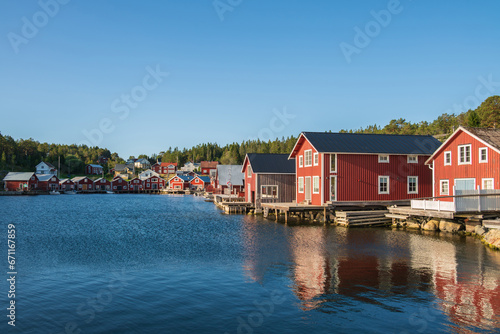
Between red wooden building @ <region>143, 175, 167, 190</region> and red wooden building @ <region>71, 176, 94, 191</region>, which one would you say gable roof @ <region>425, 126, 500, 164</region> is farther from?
red wooden building @ <region>71, 176, 94, 191</region>

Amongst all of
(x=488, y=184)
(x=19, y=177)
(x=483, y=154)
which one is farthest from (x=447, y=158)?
(x=19, y=177)

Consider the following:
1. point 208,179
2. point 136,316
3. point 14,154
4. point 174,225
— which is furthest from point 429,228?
point 14,154

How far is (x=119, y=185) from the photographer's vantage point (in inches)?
Answer: 5463

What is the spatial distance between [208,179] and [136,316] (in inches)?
4754

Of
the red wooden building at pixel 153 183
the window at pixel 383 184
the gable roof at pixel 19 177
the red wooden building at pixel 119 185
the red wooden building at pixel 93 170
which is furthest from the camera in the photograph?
the red wooden building at pixel 93 170

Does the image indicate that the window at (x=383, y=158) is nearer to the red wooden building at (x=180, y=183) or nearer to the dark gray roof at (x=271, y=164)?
the dark gray roof at (x=271, y=164)

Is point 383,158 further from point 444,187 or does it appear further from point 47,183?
point 47,183

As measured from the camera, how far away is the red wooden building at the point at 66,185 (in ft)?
424

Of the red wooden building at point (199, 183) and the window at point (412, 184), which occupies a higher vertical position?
the red wooden building at point (199, 183)

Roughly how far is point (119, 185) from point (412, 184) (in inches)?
4633

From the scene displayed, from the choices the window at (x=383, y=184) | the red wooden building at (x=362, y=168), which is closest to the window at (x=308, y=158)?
the red wooden building at (x=362, y=168)

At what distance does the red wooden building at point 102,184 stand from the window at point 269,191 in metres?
104

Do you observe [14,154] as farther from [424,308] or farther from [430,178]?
[424,308]

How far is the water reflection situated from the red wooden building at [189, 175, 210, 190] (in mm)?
102327
